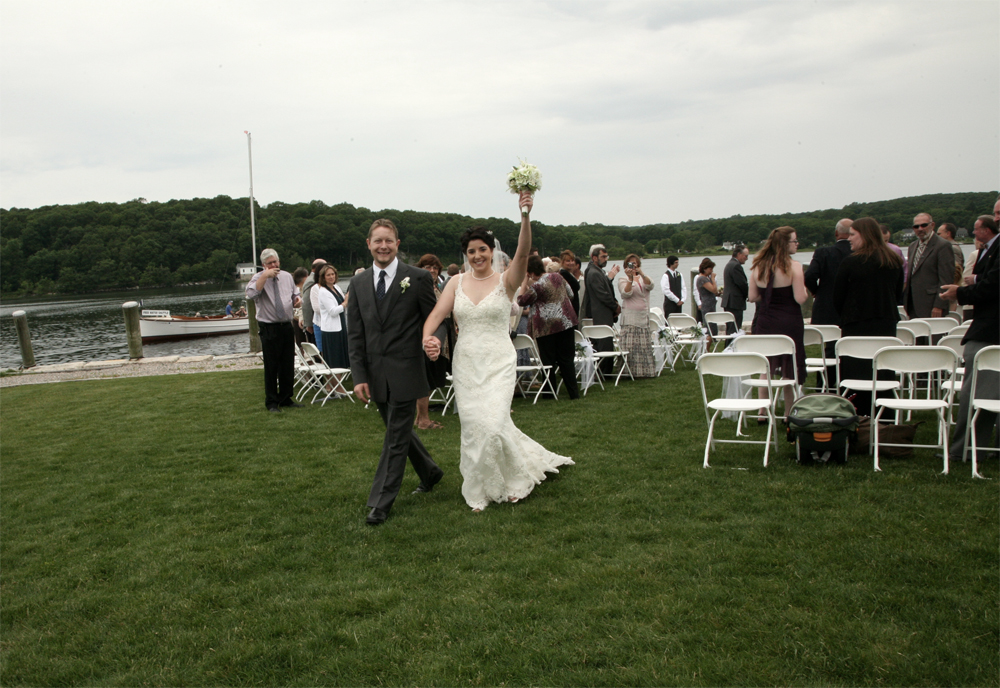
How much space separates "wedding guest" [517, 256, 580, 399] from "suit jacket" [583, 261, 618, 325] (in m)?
2.03

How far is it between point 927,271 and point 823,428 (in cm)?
501

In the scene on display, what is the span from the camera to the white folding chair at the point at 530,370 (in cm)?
973

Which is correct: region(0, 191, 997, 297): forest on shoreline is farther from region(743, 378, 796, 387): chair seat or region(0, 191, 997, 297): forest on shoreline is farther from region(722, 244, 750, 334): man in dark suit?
region(743, 378, 796, 387): chair seat

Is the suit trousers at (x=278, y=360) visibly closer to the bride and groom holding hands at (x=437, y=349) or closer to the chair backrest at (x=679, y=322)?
the bride and groom holding hands at (x=437, y=349)

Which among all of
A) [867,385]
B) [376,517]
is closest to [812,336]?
[867,385]

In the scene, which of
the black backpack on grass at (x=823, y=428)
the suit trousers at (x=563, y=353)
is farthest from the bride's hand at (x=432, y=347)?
the suit trousers at (x=563, y=353)

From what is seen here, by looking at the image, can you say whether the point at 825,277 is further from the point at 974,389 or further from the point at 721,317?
the point at 721,317

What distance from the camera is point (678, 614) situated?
3436mm

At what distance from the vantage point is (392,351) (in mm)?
5102

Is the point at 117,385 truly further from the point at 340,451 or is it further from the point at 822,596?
the point at 822,596

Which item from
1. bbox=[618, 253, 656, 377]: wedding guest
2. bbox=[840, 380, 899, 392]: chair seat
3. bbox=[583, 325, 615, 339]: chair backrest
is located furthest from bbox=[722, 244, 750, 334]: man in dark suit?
bbox=[840, 380, 899, 392]: chair seat

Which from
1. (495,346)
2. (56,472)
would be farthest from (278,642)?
(56,472)

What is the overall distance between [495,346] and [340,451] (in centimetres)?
276

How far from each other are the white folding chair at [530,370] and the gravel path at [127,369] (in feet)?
24.2
